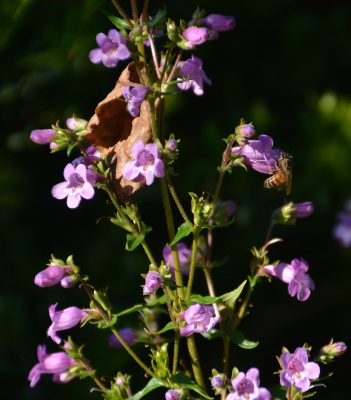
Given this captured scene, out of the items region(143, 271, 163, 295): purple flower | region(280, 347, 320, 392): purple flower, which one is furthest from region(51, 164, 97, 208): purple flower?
region(280, 347, 320, 392): purple flower

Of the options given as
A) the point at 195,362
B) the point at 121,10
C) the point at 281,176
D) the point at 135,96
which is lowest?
the point at 195,362

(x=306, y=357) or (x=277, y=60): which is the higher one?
(x=306, y=357)

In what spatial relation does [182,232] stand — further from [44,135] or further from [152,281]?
[44,135]

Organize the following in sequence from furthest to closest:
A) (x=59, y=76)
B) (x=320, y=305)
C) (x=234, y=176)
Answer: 1. (x=320, y=305)
2. (x=234, y=176)
3. (x=59, y=76)

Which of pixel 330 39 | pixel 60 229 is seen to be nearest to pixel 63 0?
pixel 60 229

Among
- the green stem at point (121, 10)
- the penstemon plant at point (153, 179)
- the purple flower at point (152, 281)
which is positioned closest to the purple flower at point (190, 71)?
the penstemon plant at point (153, 179)

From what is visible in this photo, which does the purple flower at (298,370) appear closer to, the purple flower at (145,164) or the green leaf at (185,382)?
the green leaf at (185,382)

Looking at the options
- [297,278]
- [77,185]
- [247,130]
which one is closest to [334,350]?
[297,278]

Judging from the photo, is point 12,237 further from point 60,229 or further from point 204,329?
point 204,329
